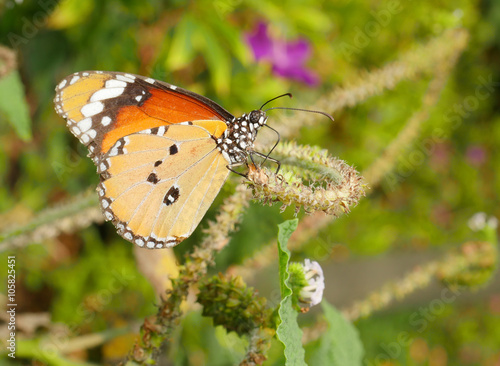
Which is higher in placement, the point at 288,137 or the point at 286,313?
the point at 288,137

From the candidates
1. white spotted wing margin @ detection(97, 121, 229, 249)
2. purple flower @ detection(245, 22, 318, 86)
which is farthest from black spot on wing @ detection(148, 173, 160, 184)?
purple flower @ detection(245, 22, 318, 86)

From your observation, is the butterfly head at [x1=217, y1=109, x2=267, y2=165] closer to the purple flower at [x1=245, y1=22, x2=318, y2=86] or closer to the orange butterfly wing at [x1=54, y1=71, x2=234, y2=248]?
the orange butterfly wing at [x1=54, y1=71, x2=234, y2=248]

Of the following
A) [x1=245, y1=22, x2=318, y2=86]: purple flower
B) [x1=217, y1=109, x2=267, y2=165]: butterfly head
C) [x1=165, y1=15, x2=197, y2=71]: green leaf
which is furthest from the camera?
[x1=245, y1=22, x2=318, y2=86]: purple flower

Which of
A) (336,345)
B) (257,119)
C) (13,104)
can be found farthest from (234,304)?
(13,104)

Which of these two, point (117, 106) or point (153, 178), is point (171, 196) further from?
point (117, 106)

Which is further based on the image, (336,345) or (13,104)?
(13,104)

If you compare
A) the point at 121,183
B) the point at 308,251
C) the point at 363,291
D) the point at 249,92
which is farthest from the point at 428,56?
the point at 363,291
